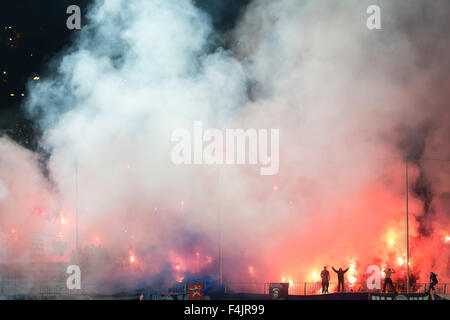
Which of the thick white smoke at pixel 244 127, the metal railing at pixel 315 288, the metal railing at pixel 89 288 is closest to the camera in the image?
the metal railing at pixel 89 288

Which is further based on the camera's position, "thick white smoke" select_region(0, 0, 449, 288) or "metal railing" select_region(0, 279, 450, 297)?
"thick white smoke" select_region(0, 0, 449, 288)

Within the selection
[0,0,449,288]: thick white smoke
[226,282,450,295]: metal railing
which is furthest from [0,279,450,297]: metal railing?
[0,0,449,288]: thick white smoke

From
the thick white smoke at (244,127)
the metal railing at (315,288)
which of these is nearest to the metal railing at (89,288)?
the metal railing at (315,288)

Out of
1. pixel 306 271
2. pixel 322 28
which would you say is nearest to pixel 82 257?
pixel 306 271

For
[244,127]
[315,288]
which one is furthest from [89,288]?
[244,127]

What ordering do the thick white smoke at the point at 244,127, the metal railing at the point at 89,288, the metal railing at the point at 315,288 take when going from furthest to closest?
the thick white smoke at the point at 244,127, the metal railing at the point at 315,288, the metal railing at the point at 89,288

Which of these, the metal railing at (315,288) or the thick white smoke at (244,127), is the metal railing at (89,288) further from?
the thick white smoke at (244,127)

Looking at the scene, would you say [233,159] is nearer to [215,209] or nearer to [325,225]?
[215,209]

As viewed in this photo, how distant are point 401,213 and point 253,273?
6281 millimetres

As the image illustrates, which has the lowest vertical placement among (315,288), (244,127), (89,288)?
(315,288)

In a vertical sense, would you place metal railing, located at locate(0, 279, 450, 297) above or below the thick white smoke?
below

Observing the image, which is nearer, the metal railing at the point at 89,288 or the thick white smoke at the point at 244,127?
the metal railing at the point at 89,288

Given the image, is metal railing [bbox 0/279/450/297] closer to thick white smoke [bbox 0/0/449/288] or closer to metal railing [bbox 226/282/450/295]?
metal railing [bbox 226/282/450/295]

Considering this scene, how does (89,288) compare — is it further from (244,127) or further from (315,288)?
(244,127)
